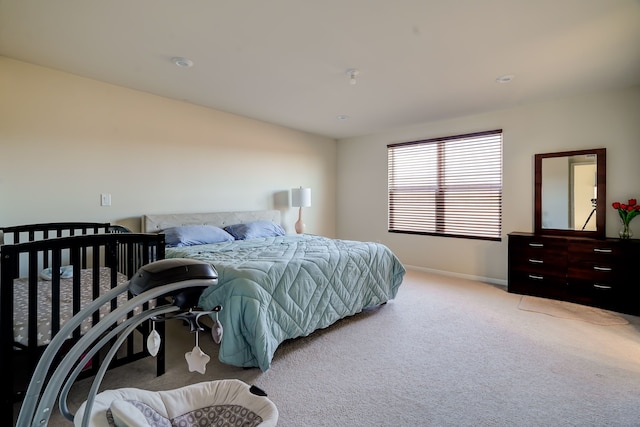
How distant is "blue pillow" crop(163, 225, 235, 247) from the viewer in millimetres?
3316

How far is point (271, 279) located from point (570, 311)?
3142mm

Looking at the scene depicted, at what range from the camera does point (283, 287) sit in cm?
236

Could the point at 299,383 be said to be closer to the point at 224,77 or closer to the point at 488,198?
the point at 224,77

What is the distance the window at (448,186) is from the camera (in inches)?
171

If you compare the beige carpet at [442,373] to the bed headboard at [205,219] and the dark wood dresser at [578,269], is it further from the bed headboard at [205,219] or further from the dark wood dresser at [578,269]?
the bed headboard at [205,219]

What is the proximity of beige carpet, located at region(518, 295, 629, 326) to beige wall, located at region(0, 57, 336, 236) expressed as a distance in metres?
3.57

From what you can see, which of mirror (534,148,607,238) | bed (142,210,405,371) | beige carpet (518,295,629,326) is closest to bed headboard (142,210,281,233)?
bed (142,210,405,371)

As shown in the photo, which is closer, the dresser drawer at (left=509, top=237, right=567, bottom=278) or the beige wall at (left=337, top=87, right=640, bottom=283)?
the beige wall at (left=337, top=87, right=640, bottom=283)

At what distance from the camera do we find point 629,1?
6.38 ft

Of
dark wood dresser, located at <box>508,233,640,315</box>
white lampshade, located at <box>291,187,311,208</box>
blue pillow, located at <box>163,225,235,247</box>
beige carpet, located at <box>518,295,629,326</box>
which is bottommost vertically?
beige carpet, located at <box>518,295,629,326</box>

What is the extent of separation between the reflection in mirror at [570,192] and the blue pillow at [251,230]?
3.45 metres

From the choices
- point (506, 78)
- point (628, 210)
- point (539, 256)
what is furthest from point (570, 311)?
point (506, 78)

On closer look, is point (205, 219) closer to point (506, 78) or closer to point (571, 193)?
point (506, 78)

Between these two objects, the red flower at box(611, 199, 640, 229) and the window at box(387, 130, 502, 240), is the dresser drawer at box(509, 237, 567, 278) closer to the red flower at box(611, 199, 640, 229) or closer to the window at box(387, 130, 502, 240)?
the window at box(387, 130, 502, 240)
